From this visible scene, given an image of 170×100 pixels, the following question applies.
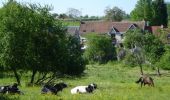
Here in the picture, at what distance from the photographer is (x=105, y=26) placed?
398 ft

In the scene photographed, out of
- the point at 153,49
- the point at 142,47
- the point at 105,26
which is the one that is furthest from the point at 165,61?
the point at 105,26

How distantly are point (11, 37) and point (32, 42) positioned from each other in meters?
1.70

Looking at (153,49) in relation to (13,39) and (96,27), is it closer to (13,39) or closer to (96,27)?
(96,27)

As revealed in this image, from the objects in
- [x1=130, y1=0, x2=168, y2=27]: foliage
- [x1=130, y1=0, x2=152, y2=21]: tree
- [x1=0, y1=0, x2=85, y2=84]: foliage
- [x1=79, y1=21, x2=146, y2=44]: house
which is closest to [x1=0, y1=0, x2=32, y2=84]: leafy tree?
[x1=0, y1=0, x2=85, y2=84]: foliage

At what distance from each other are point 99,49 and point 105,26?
18.6 m

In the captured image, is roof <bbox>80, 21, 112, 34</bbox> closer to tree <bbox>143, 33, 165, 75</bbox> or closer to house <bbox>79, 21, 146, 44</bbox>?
house <bbox>79, 21, 146, 44</bbox>

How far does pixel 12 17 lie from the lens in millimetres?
36125

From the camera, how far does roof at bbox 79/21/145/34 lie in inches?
4518

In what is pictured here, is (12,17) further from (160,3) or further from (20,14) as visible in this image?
(160,3)

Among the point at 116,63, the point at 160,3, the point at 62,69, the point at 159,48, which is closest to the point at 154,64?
the point at 159,48

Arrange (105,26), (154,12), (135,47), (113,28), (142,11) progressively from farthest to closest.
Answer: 1. (142,11)
2. (154,12)
3. (105,26)
4. (113,28)
5. (135,47)

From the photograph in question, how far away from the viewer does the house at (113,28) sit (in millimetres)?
114350

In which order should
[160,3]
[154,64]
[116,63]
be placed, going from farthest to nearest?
[160,3] → [116,63] → [154,64]

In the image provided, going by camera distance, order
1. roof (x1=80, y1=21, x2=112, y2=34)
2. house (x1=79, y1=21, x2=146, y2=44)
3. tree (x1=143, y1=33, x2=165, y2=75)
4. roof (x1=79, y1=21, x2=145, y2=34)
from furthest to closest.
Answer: roof (x1=80, y1=21, x2=112, y2=34)
roof (x1=79, y1=21, x2=145, y2=34)
house (x1=79, y1=21, x2=146, y2=44)
tree (x1=143, y1=33, x2=165, y2=75)
